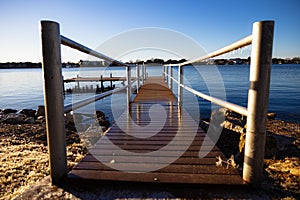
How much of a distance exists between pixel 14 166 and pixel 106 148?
146 centimetres

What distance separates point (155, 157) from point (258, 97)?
105 centimetres

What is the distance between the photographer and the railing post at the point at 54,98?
1.33m

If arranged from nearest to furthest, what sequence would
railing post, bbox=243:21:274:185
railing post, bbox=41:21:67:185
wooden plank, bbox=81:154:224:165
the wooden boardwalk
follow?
railing post, bbox=243:21:274:185 < railing post, bbox=41:21:67:185 < the wooden boardwalk < wooden plank, bbox=81:154:224:165

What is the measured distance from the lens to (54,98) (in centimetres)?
139

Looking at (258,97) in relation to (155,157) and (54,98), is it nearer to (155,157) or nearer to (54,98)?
(155,157)

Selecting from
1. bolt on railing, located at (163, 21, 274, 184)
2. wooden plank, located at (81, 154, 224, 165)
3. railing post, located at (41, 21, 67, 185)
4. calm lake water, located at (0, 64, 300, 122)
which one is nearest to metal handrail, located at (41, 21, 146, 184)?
railing post, located at (41, 21, 67, 185)

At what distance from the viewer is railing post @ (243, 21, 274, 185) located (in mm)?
1193

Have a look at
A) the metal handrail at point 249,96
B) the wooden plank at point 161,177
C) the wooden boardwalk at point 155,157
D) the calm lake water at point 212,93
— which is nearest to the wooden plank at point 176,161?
the wooden boardwalk at point 155,157

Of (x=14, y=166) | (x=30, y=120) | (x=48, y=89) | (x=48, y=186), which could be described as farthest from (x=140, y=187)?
(x=30, y=120)

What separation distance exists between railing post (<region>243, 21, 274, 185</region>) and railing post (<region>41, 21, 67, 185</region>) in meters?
1.31

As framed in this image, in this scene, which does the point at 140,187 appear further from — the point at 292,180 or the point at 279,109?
the point at 279,109

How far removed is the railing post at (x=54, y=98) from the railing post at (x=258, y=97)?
131 centimetres

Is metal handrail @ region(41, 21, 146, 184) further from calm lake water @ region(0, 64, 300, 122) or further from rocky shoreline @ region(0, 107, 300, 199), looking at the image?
calm lake water @ region(0, 64, 300, 122)

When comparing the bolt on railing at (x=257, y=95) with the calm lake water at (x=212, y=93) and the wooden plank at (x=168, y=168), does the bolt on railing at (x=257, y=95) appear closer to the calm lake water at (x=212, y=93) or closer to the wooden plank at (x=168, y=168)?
the wooden plank at (x=168, y=168)
